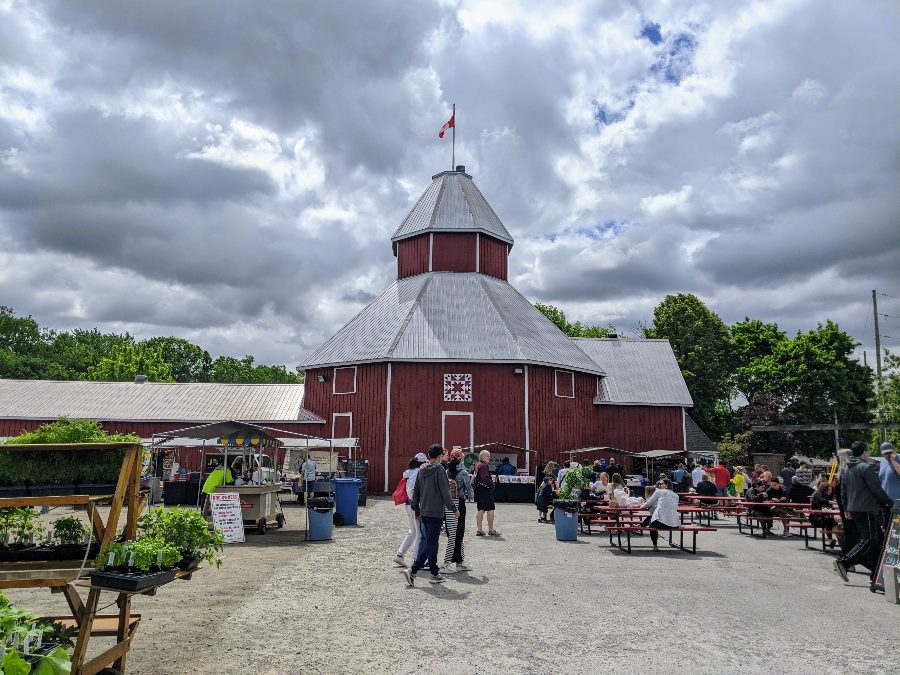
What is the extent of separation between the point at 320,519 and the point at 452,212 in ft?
76.1

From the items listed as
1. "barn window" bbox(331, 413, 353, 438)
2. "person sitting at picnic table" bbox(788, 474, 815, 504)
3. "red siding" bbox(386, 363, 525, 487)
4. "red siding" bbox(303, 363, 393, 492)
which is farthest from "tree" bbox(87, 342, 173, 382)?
"person sitting at picnic table" bbox(788, 474, 815, 504)

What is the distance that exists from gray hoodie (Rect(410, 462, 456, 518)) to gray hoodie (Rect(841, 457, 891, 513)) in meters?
5.71

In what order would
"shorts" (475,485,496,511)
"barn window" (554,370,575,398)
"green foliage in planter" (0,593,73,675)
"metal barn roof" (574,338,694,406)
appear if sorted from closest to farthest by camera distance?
"green foliage in planter" (0,593,73,675) < "shorts" (475,485,496,511) < "barn window" (554,370,575,398) < "metal barn roof" (574,338,694,406)

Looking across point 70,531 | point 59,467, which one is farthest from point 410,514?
point 59,467

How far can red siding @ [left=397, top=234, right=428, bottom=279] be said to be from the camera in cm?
3366

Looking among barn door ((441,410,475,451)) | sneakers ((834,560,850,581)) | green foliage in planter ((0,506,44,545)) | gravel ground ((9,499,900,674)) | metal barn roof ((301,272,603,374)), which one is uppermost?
metal barn roof ((301,272,603,374))

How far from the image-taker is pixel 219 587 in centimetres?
894

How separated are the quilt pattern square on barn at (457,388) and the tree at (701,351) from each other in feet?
79.8

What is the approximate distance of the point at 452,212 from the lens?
3419cm

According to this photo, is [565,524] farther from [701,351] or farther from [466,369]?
[701,351]

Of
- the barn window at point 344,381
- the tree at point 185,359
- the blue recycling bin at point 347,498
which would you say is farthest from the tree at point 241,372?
the blue recycling bin at point 347,498

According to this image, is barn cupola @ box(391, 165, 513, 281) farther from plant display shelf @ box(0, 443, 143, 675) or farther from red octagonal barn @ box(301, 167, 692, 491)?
plant display shelf @ box(0, 443, 143, 675)

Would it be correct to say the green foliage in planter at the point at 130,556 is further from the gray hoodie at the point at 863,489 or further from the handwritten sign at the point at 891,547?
the gray hoodie at the point at 863,489

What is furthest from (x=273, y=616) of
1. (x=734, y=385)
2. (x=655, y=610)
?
(x=734, y=385)
